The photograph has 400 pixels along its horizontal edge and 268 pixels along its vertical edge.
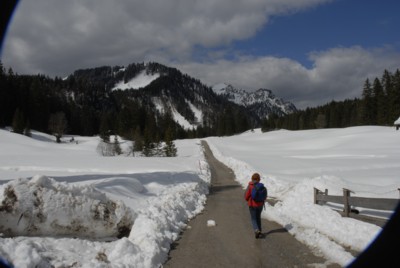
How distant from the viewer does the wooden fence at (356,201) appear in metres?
9.12

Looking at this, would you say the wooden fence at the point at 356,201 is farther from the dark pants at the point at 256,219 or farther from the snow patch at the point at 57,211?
the snow patch at the point at 57,211

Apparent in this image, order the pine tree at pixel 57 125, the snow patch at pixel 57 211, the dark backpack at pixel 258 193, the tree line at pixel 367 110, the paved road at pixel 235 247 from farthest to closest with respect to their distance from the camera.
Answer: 1. the pine tree at pixel 57 125
2. the tree line at pixel 367 110
3. the dark backpack at pixel 258 193
4. the snow patch at pixel 57 211
5. the paved road at pixel 235 247

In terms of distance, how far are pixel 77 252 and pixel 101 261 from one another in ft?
2.47

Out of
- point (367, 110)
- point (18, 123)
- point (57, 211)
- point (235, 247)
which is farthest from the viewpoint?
point (367, 110)

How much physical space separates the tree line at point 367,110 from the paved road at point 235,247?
7280 cm

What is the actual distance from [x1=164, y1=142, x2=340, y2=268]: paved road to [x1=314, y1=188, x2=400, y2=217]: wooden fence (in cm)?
234

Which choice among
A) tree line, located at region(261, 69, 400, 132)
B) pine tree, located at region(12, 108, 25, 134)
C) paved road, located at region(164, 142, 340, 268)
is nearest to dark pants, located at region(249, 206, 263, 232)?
paved road, located at region(164, 142, 340, 268)

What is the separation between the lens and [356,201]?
1073 centimetres

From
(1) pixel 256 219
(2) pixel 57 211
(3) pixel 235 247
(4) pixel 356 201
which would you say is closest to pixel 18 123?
(2) pixel 57 211

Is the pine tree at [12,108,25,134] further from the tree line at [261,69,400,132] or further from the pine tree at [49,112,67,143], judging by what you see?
the tree line at [261,69,400,132]

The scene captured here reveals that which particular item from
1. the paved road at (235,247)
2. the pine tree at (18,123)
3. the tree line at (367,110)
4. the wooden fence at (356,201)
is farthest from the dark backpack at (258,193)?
the pine tree at (18,123)

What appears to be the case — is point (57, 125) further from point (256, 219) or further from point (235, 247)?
point (235, 247)

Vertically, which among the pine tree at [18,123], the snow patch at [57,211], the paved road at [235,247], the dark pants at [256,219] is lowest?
the paved road at [235,247]

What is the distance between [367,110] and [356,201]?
84.5 metres
